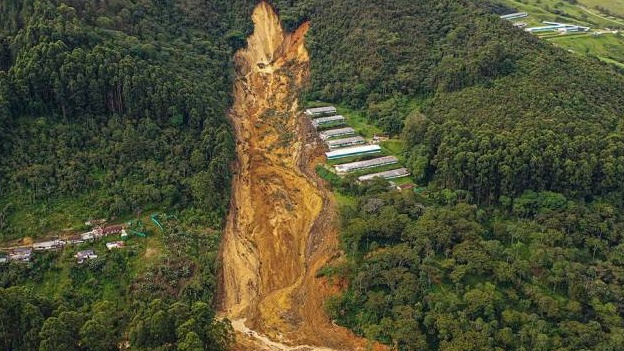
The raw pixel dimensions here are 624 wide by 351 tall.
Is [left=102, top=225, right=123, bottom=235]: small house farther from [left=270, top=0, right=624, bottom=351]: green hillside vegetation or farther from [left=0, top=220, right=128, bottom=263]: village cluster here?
[left=270, top=0, right=624, bottom=351]: green hillside vegetation

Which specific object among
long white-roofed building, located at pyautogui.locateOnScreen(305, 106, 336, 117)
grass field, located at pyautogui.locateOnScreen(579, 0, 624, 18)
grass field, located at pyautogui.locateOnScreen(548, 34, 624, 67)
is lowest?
long white-roofed building, located at pyautogui.locateOnScreen(305, 106, 336, 117)

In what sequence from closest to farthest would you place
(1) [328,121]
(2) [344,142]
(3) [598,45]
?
(2) [344,142]
(1) [328,121]
(3) [598,45]

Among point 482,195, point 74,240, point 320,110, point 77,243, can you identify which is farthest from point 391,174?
point 74,240

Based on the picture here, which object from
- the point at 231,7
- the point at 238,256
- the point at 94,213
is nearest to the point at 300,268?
the point at 238,256

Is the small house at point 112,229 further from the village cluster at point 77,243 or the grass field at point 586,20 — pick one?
the grass field at point 586,20

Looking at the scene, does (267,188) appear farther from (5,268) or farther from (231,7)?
(231,7)

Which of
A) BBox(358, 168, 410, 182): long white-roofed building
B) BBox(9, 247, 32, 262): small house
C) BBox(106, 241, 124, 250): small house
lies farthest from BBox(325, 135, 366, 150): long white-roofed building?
BBox(9, 247, 32, 262): small house

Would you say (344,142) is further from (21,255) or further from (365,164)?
(21,255)
